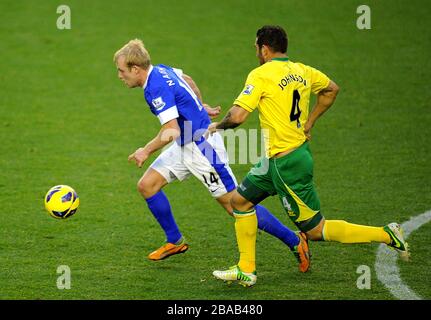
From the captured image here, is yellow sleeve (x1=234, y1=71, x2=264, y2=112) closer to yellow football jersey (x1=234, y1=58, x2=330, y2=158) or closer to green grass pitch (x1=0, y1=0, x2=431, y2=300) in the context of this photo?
yellow football jersey (x1=234, y1=58, x2=330, y2=158)

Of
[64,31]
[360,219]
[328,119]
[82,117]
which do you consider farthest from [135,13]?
[360,219]

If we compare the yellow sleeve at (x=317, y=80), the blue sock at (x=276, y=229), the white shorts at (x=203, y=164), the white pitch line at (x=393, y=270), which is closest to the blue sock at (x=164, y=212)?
the white shorts at (x=203, y=164)

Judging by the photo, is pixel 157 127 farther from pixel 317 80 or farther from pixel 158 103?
pixel 317 80

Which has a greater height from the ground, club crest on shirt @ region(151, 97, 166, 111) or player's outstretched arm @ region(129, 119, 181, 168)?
club crest on shirt @ region(151, 97, 166, 111)

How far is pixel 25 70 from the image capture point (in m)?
17.2

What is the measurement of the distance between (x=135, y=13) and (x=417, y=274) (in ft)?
41.6

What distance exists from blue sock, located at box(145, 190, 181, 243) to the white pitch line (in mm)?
2097

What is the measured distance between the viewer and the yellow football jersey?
7.73m

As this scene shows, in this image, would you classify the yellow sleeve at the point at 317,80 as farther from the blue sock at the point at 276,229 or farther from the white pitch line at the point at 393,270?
the white pitch line at the point at 393,270

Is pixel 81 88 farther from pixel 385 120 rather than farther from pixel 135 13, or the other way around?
pixel 385 120

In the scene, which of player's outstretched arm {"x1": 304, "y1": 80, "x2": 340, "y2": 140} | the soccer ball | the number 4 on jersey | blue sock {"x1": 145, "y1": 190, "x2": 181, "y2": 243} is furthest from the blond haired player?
the number 4 on jersey

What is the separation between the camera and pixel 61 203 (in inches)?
350

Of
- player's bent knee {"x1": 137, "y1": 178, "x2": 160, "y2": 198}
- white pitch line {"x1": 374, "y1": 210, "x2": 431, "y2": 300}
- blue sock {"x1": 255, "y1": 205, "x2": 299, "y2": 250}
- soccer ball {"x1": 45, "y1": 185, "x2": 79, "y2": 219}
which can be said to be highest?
player's bent knee {"x1": 137, "y1": 178, "x2": 160, "y2": 198}

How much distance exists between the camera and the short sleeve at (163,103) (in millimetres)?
8188
